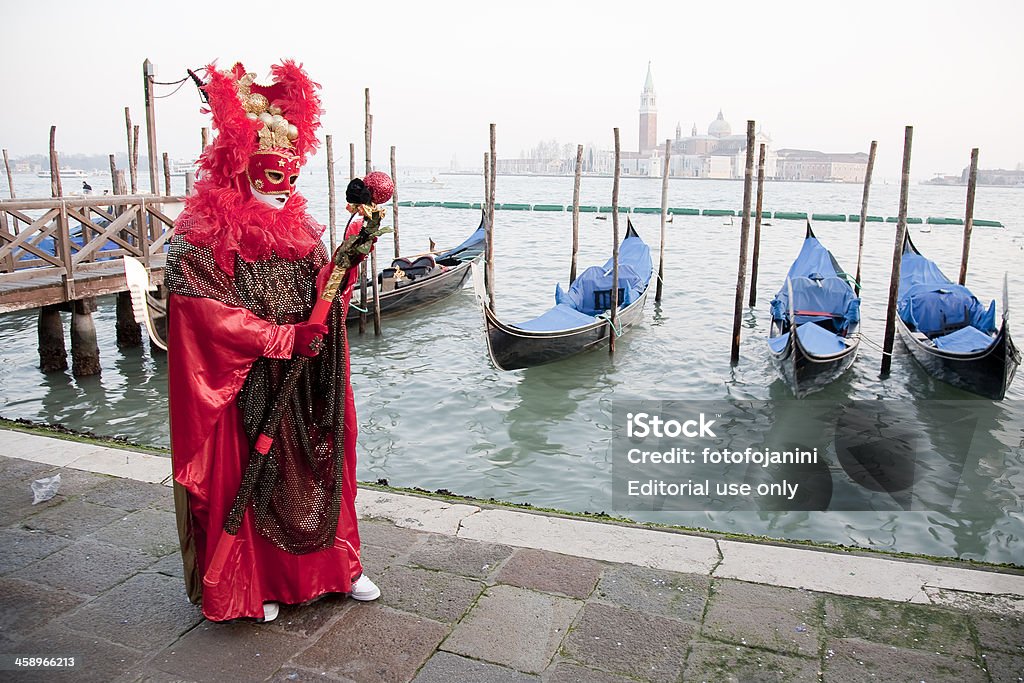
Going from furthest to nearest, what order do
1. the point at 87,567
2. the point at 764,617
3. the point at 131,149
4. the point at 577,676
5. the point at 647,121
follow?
the point at 647,121, the point at 131,149, the point at 87,567, the point at 764,617, the point at 577,676

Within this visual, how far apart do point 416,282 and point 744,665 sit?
29.4ft

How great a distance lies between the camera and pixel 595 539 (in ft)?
8.50

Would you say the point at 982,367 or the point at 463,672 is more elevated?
the point at 463,672

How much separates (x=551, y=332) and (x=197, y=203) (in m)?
5.82

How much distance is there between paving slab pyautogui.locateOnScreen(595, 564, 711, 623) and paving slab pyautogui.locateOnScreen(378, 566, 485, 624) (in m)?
0.40

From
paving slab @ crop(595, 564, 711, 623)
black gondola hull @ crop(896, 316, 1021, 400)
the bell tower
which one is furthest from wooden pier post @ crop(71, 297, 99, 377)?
the bell tower

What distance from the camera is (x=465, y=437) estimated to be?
5.99 m

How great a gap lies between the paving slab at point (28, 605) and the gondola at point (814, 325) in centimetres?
591

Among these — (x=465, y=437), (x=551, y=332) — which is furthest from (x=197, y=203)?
(x=551, y=332)

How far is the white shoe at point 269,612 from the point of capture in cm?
212

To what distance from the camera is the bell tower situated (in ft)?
355

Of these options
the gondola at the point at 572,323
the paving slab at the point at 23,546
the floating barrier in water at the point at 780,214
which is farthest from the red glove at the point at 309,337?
the floating barrier in water at the point at 780,214

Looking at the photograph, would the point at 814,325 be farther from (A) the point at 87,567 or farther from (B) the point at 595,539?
(A) the point at 87,567

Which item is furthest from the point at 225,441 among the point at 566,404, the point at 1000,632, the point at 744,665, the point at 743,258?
the point at 743,258
